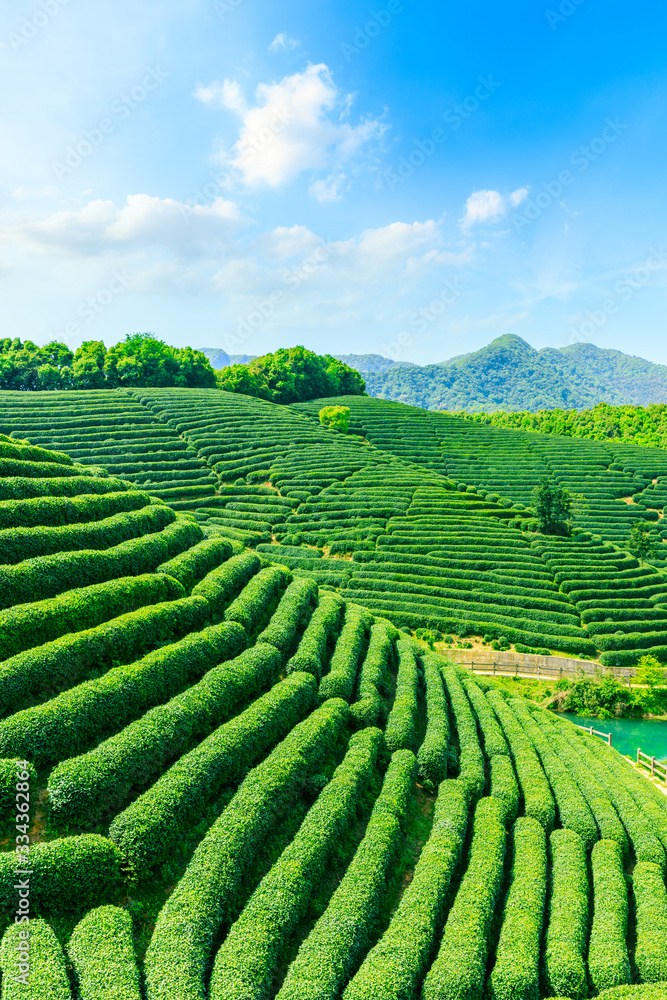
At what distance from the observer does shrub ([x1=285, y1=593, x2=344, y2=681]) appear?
20609mm

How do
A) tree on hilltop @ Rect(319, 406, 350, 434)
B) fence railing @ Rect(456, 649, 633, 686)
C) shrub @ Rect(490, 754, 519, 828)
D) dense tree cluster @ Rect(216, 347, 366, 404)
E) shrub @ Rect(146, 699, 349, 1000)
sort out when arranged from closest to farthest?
shrub @ Rect(146, 699, 349, 1000)
shrub @ Rect(490, 754, 519, 828)
fence railing @ Rect(456, 649, 633, 686)
tree on hilltop @ Rect(319, 406, 350, 434)
dense tree cluster @ Rect(216, 347, 366, 404)

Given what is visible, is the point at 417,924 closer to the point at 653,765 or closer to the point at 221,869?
the point at 221,869

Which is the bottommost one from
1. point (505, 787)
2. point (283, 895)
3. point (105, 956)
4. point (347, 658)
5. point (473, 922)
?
point (473, 922)

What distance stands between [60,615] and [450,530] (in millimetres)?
38054

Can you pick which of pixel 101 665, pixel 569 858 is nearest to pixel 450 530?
pixel 569 858

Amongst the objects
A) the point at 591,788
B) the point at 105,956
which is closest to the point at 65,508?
the point at 105,956

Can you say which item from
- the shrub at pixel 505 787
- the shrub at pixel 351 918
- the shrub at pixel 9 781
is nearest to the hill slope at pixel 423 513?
the shrub at pixel 505 787

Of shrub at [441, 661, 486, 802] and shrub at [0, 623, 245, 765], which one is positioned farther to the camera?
shrub at [441, 661, 486, 802]

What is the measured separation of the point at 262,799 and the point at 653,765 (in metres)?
22.0

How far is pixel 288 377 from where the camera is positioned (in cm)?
10200

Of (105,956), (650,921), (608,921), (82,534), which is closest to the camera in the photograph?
(105,956)

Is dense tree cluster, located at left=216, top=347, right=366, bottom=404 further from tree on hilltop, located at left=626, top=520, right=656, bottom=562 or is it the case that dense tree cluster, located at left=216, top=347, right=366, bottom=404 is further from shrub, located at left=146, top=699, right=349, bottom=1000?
shrub, located at left=146, top=699, right=349, bottom=1000

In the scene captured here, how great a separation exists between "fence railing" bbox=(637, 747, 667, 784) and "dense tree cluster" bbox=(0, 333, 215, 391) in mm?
81686

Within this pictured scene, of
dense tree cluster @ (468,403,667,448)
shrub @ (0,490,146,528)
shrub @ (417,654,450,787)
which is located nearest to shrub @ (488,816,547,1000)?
shrub @ (417,654,450,787)
